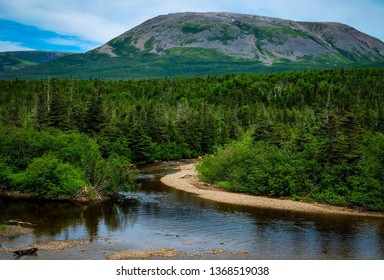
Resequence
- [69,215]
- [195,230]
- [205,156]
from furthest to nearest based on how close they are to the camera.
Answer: [205,156] → [69,215] → [195,230]

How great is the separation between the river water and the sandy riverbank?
2.16 m

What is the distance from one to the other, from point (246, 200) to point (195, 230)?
1511 cm

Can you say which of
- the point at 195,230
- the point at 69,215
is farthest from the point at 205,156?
the point at 195,230

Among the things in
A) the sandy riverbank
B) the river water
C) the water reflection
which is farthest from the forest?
the river water

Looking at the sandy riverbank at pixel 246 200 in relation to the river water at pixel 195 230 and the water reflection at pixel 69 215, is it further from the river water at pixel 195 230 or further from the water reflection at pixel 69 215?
the water reflection at pixel 69 215

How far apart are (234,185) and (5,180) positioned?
89.0 feet

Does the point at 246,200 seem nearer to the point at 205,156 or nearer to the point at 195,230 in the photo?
the point at 195,230

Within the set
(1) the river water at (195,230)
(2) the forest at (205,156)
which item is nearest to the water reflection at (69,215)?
(1) the river water at (195,230)

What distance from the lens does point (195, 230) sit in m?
39.9

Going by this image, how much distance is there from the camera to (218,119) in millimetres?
126812

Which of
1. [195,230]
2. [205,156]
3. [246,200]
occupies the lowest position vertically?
[246,200]

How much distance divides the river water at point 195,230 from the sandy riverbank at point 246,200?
2156 millimetres

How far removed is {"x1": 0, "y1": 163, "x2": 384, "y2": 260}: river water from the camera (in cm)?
3388

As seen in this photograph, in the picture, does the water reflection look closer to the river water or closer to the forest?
the river water
